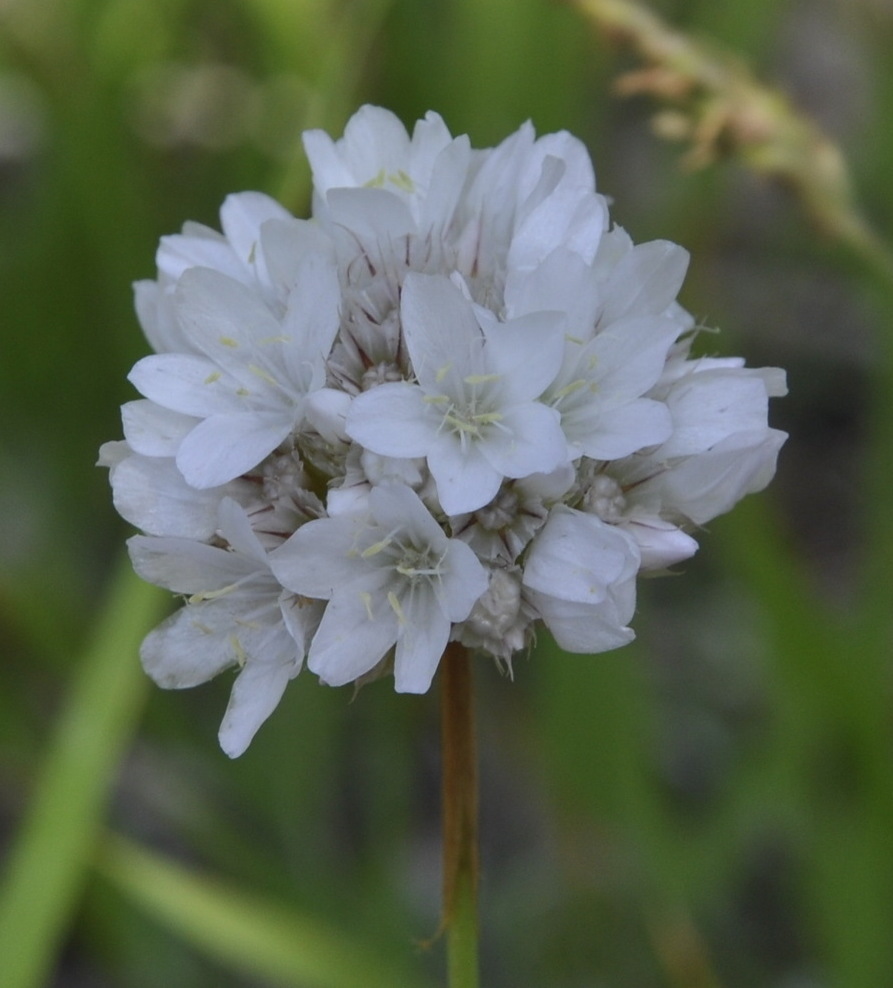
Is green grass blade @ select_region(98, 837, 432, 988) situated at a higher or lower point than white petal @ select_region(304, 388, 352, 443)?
lower

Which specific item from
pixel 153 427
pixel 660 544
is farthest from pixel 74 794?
pixel 660 544

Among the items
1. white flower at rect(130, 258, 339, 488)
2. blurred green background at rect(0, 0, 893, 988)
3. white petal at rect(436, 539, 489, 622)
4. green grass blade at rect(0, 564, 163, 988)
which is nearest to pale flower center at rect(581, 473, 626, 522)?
white petal at rect(436, 539, 489, 622)

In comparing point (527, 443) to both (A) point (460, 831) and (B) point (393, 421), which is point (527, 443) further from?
(A) point (460, 831)

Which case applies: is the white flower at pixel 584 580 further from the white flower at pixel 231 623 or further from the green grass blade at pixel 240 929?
the green grass blade at pixel 240 929

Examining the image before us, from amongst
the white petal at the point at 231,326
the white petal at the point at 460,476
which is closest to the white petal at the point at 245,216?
the white petal at the point at 231,326

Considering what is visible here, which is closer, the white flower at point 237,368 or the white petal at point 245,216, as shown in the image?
the white flower at point 237,368

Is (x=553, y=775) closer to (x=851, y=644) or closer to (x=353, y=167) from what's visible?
(x=851, y=644)

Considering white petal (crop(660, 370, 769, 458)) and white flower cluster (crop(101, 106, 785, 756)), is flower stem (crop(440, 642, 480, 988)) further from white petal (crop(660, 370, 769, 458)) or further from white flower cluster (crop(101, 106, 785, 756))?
white petal (crop(660, 370, 769, 458))

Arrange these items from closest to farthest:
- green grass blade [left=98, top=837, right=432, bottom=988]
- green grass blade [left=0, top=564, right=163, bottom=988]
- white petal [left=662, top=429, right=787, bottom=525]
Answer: white petal [left=662, top=429, right=787, bottom=525] → green grass blade [left=0, top=564, right=163, bottom=988] → green grass blade [left=98, top=837, right=432, bottom=988]
